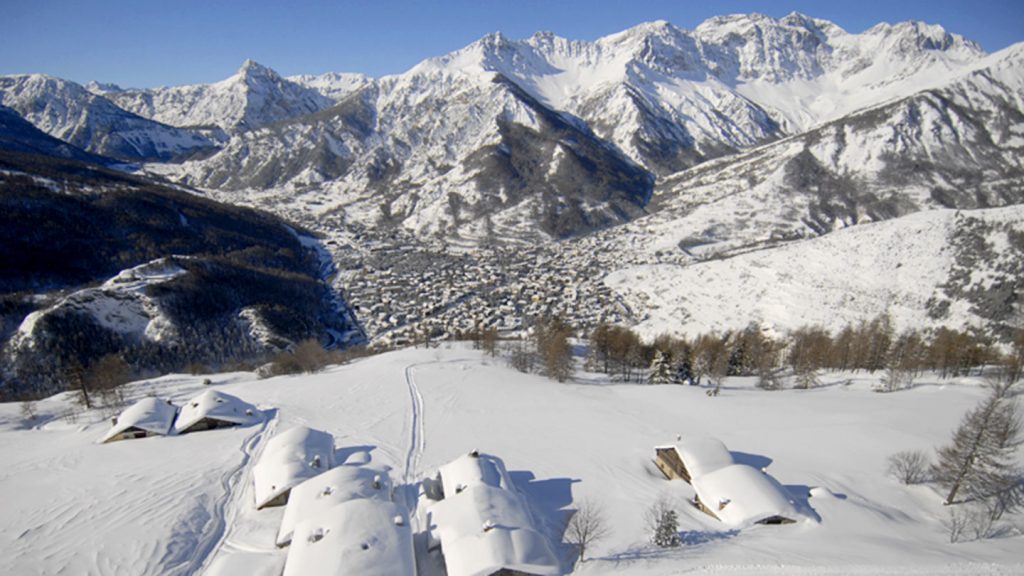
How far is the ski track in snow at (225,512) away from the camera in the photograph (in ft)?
57.7

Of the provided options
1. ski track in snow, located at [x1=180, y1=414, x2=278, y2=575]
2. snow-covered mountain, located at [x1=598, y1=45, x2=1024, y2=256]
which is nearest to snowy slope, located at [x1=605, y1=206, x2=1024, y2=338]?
snow-covered mountain, located at [x1=598, y1=45, x2=1024, y2=256]

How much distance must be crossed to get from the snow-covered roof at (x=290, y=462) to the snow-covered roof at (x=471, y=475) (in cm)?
656

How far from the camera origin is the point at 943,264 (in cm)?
6869

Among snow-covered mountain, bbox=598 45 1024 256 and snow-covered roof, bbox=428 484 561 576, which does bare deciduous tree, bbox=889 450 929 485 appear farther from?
snow-covered mountain, bbox=598 45 1024 256

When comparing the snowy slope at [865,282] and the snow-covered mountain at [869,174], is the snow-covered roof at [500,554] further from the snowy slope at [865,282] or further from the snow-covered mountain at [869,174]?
the snow-covered mountain at [869,174]

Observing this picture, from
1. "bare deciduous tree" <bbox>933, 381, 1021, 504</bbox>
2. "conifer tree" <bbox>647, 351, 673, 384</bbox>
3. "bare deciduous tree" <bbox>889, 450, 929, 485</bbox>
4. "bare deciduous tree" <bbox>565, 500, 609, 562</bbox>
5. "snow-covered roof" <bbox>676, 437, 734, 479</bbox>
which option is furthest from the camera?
"conifer tree" <bbox>647, 351, 673, 384</bbox>

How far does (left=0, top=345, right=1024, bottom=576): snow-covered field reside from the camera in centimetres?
1678

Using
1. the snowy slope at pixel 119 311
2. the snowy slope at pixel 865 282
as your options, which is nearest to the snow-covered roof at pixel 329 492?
the snowy slope at pixel 865 282

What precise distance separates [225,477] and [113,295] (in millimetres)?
70069

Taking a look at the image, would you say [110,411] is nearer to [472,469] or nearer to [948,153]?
[472,469]

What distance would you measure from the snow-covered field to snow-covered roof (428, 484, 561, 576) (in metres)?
1.55

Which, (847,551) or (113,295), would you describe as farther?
(113,295)

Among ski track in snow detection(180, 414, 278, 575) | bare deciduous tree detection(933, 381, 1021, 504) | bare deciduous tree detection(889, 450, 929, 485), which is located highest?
bare deciduous tree detection(933, 381, 1021, 504)

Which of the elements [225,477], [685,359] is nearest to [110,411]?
[225,477]
